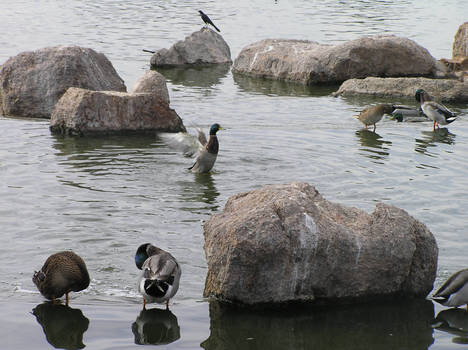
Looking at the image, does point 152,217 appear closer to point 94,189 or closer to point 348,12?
point 94,189

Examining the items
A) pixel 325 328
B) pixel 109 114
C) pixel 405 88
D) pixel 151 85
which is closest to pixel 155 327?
pixel 325 328

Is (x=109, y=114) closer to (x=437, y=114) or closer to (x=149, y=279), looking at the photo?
(x=437, y=114)

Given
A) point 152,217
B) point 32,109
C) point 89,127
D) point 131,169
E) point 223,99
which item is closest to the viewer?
point 152,217

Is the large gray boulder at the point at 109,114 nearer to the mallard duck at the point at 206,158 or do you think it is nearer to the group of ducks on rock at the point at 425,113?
the mallard duck at the point at 206,158

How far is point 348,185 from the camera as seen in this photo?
10148 millimetres

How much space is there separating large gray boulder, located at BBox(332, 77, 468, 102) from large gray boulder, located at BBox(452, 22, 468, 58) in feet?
16.5

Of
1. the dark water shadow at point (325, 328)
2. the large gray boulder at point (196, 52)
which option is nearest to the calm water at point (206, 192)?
the dark water shadow at point (325, 328)

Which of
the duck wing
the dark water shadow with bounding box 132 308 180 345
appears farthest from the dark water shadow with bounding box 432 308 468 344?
the dark water shadow with bounding box 132 308 180 345

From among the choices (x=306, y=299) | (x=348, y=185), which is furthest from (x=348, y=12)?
(x=306, y=299)

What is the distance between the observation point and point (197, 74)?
20375 millimetres

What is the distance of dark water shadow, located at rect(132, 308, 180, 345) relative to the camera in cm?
595

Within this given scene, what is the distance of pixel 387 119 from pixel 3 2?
25845 mm

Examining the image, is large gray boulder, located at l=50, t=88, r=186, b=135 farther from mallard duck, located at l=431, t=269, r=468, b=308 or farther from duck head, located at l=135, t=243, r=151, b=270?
mallard duck, located at l=431, t=269, r=468, b=308

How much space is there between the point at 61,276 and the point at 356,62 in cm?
1386
